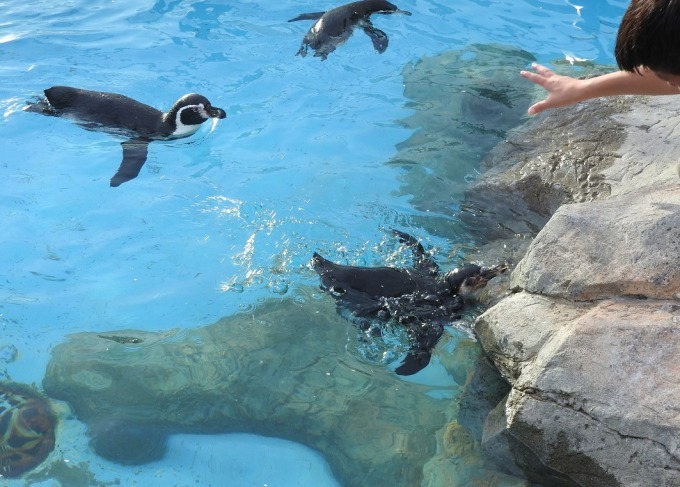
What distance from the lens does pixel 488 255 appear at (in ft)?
15.0

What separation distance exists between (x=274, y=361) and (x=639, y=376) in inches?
78.1

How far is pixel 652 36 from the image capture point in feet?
7.79

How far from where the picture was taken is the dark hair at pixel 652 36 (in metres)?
2.33

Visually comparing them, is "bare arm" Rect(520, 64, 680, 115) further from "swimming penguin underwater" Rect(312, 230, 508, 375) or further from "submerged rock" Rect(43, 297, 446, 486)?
"submerged rock" Rect(43, 297, 446, 486)

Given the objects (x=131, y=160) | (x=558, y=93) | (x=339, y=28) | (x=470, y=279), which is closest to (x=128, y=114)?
(x=131, y=160)

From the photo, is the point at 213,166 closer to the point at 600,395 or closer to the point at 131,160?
the point at 131,160

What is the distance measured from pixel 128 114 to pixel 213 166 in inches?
30.1

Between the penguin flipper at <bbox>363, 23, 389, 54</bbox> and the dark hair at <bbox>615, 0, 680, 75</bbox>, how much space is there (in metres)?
4.58

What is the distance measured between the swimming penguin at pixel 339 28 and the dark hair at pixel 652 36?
4498 millimetres

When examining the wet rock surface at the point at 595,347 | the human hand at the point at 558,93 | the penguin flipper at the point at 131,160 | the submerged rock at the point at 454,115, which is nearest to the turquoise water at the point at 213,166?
the submerged rock at the point at 454,115

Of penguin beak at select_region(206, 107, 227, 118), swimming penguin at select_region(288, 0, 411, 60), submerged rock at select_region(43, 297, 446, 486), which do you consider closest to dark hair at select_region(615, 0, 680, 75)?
submerged rock at select_region(43, 297, 446, 486)

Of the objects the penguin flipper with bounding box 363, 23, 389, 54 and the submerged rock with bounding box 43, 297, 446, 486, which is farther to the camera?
the penguin flipper with bounding box 363, 23, 389, 54

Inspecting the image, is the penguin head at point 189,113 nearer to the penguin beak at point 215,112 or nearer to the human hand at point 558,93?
the penguin beak at point 215,112

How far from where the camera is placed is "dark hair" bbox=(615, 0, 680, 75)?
233 cm
